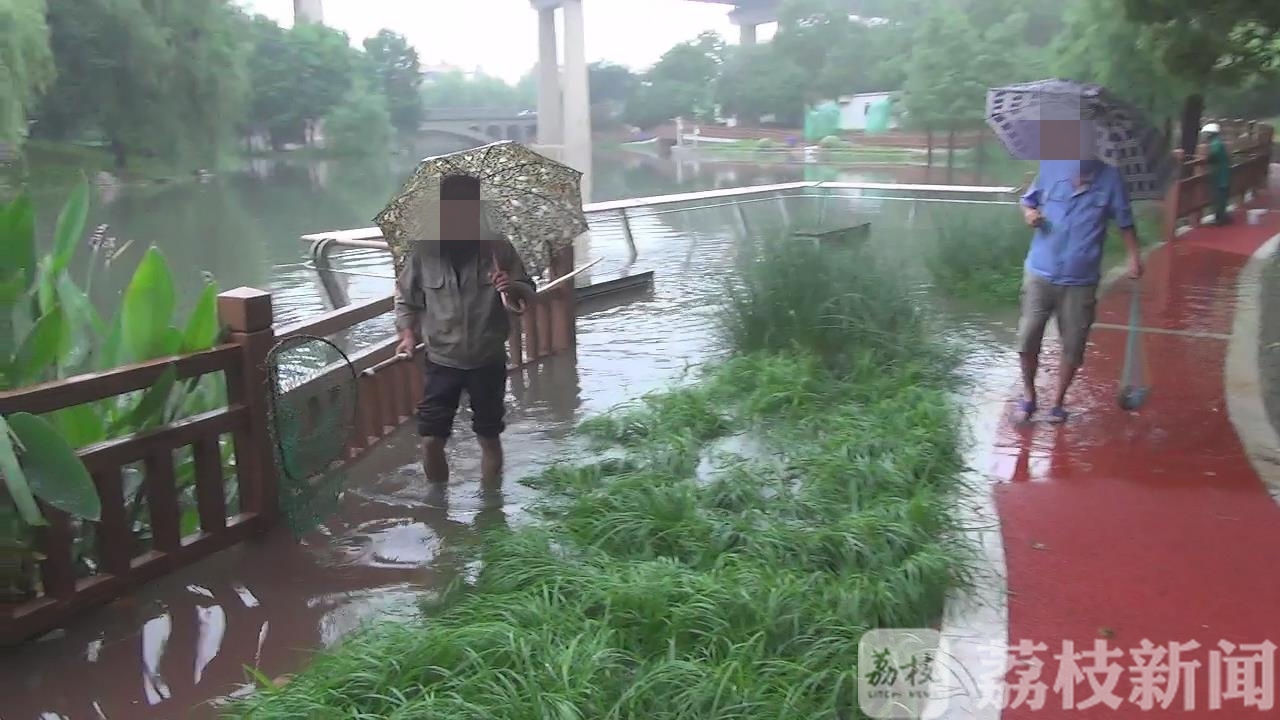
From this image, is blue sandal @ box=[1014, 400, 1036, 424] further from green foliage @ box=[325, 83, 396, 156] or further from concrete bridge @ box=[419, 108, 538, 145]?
green foliage @ box=[325, 83, 396, 156]

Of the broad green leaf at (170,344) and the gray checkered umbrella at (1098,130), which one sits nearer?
the broad green leaf at (170,344)

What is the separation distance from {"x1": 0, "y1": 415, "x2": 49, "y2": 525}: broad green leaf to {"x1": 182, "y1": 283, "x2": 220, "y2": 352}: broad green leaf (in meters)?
1.07

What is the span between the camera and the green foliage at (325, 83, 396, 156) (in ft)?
132

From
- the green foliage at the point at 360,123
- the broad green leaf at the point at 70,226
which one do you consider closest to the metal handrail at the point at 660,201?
the broad green leaf at the point at 70,226

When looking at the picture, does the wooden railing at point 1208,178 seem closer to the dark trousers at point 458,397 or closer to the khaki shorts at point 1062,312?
the khaki shorts at point 1062,312

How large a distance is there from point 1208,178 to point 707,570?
13.7 m

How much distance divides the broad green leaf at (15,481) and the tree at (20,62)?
22883 mm

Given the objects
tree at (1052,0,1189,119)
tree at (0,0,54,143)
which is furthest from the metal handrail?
tree at (0,0,54,143)

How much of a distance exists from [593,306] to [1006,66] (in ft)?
98.9

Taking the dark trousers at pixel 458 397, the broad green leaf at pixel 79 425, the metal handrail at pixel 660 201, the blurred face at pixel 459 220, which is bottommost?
the dark trousers at pixel 458 397

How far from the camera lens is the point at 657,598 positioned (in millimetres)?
3457

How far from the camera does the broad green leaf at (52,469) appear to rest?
3.41 metres

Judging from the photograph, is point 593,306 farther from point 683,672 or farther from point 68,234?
point 683,672

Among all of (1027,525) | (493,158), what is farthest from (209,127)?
(1027,525)
